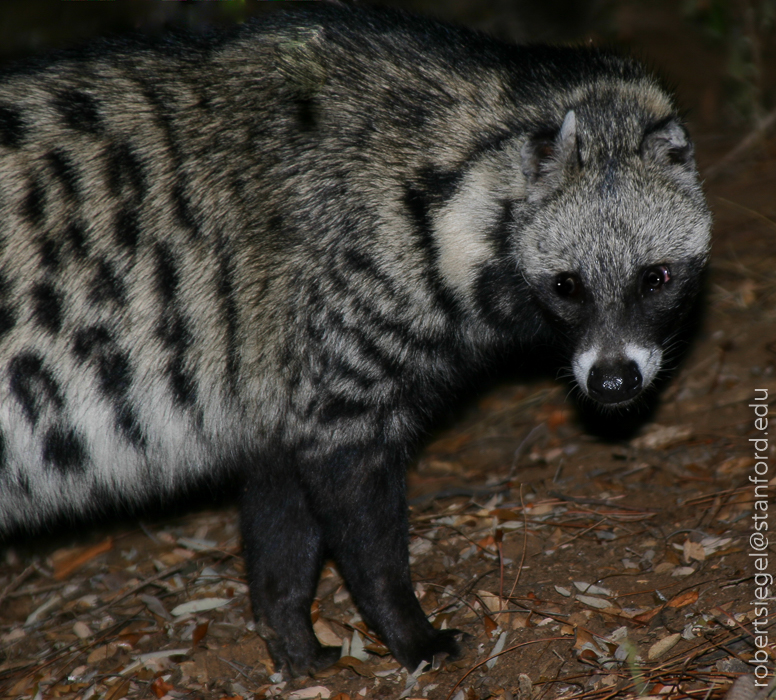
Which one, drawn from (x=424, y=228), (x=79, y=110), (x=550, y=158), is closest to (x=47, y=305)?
(x=79, y=110)

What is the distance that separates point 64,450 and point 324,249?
1.66 meters

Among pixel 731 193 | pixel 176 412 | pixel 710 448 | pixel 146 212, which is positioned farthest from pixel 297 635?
pixel 731 193

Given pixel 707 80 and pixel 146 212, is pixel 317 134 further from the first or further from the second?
pixel 707 80

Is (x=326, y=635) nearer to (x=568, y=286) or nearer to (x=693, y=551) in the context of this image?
(x=693, y=551)

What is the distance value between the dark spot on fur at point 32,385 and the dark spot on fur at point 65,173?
810 mm

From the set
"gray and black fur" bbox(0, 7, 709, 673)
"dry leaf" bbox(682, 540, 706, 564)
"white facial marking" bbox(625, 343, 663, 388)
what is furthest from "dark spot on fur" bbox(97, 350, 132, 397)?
"dry leaf" bbox(682, 540, 706, 564)

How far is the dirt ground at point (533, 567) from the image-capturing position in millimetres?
4090

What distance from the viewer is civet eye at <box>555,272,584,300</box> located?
13.2ft

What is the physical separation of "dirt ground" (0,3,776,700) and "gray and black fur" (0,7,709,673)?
0.50m

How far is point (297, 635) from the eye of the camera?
4758mm

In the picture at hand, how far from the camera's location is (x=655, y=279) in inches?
160

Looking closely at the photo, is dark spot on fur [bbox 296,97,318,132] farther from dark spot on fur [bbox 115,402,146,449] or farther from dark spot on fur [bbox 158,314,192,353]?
dark spot on fur [bbox 115,402,146,449]

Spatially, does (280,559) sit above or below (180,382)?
below

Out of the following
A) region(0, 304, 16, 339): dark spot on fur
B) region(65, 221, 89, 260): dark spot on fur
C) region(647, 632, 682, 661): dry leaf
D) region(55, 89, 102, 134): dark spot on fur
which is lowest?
region(647, 632, 682, 661): dry leaf
